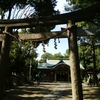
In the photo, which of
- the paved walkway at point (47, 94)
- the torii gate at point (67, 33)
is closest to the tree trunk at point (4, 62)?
the torii gate at point (67, 33)

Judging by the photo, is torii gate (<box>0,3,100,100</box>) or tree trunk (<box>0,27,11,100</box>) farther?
tree trunk (<box>0,27,11,100</box>)

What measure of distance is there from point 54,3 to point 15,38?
9239 millimetres

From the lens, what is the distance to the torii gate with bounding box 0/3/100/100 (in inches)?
223

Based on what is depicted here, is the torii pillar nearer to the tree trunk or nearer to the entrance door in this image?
the tree trunk

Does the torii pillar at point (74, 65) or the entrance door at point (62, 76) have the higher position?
the torii pillar at point (74, 65)

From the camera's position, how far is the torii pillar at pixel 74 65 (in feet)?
18.1

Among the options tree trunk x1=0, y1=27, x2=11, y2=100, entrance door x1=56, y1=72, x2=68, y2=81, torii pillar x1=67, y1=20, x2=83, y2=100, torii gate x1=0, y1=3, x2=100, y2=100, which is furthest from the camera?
entrance door x1=56, y1=72, x2=68, y2=81

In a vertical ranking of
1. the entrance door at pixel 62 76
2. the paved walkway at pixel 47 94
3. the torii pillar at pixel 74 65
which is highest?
the torii pillar at pixel 74 65

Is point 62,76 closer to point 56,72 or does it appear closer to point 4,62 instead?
point 56,72

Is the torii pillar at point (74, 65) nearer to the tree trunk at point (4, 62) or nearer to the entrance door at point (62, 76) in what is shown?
the tree trunk at point (4, 62)

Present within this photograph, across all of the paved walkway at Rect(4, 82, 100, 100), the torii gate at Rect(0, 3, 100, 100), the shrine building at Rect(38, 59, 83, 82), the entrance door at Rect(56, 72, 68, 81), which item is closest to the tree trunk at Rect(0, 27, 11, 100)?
the torii gate at Rect(0, 3, 100, 100)

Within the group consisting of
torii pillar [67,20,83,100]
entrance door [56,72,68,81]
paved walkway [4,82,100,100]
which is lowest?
paved walkway [4,82,100,100]

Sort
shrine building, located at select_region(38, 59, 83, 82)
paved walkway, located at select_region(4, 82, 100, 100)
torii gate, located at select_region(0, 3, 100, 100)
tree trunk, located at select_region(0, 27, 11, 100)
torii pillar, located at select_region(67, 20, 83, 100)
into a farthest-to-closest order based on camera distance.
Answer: shrine building, located at select_region(38, 59, 83, 82)
paved walkway, located at select_region(4, 82, 100, 100)
tree trunk, located at select_region(0, 27, 11, 100)
torii gate, located at select_region(0, 3, 100, 100)
torii pillar, located at select_region(67, 20, 83, 100)

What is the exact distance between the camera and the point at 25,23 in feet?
22.2
